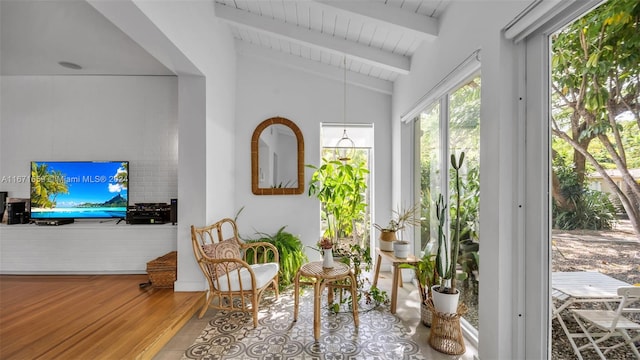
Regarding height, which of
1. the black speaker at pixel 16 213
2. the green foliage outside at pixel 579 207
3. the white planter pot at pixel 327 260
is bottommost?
the white planter pot at pixel 327 260

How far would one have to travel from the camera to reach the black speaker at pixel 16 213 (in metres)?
3.24

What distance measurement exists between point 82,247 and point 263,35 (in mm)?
3362

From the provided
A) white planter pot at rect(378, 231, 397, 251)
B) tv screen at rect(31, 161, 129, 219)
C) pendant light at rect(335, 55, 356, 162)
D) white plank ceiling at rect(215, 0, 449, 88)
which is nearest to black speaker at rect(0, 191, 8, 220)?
tv screen at rect(31, 161, 129, 219)

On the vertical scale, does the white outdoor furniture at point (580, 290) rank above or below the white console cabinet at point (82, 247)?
above

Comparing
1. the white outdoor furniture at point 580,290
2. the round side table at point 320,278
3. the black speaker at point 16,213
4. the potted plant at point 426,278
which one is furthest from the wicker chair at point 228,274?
the black speaker at point 16,213

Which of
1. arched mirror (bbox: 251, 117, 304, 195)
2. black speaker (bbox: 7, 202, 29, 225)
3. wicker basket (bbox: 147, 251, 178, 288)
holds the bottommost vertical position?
wicker basket (bbox: 147, 251, 178, 288)

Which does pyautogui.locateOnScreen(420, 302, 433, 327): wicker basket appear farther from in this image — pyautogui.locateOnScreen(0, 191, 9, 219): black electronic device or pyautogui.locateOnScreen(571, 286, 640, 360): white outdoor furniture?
pyautogui.locateOnScreen(0, 191, 9, 219): black electronic device

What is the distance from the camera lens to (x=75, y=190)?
338 centimetres

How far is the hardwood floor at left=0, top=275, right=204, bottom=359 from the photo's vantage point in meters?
1.79

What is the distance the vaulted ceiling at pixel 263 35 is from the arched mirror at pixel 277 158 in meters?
0.96

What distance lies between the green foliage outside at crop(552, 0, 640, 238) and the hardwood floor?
2.79 metres

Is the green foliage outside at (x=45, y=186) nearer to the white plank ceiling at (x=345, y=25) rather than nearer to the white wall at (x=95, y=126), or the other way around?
the white wall at (x=95, y=126)

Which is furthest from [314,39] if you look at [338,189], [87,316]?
[87,316]

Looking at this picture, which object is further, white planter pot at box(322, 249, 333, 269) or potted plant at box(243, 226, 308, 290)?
potted plant at box(243, 226, 308, 290)
